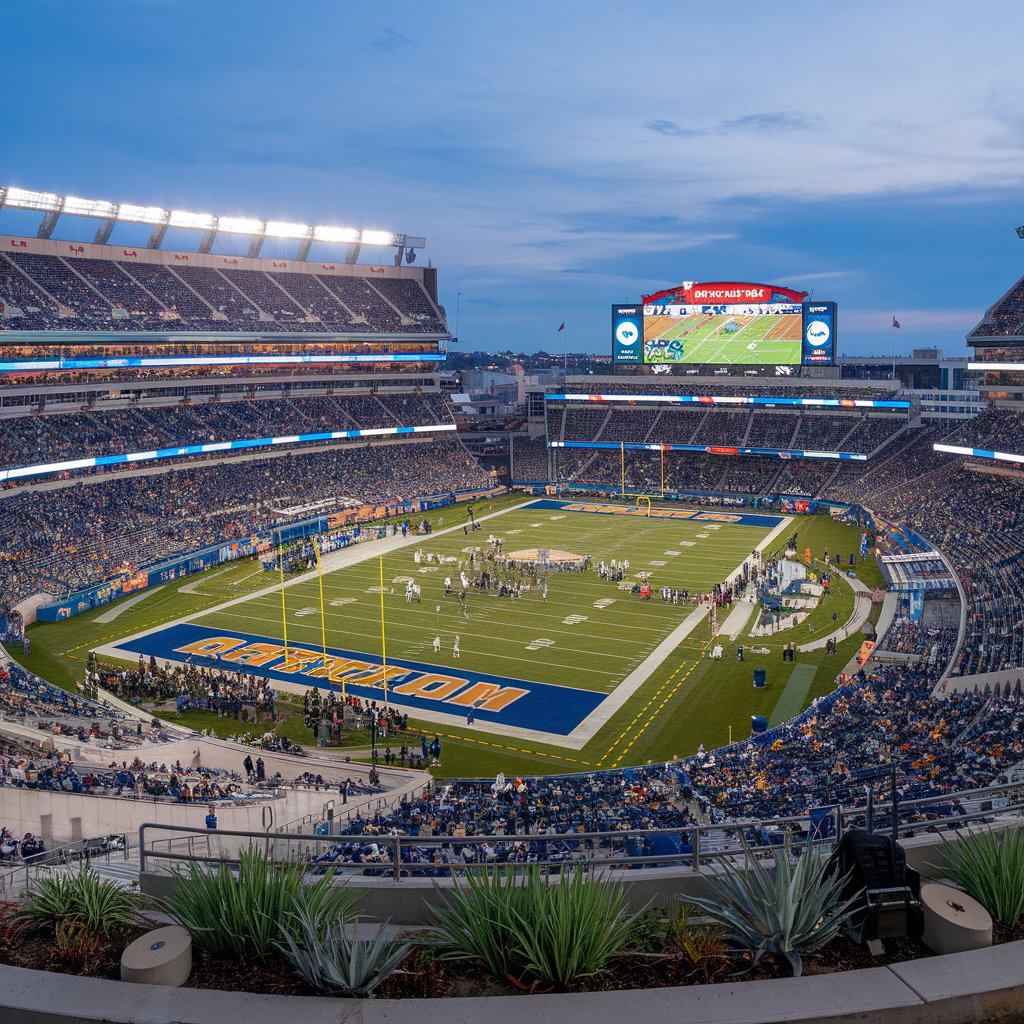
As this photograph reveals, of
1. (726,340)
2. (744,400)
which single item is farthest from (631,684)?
(744,400)

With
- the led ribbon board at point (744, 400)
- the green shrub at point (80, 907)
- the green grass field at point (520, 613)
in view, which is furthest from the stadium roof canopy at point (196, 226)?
the green shrub at point (80, 907)

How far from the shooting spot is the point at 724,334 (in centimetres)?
6162

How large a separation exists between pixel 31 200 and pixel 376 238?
993 inches

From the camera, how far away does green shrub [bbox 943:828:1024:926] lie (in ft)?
17.4

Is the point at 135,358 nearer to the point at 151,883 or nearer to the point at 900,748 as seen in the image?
the point at 900,748

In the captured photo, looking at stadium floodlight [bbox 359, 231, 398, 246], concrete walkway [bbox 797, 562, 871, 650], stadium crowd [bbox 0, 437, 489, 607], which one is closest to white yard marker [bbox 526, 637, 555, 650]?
concrete walkway [bbox 797, 562, 871, 650]

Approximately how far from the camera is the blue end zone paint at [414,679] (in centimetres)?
A: 2494

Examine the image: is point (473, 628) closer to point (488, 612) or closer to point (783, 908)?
point (488, 612)

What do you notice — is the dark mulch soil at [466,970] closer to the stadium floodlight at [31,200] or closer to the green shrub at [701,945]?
the green shrub at [701,945]

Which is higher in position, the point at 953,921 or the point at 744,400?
the point at 744,400

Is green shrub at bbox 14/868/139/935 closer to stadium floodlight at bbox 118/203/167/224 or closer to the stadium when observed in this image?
the stadium

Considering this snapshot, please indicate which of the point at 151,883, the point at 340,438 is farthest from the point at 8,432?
the point at 151,883

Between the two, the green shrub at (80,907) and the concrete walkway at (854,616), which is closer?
the green shrub at (80,907)

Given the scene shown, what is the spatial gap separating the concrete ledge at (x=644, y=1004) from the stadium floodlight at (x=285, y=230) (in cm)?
6402
